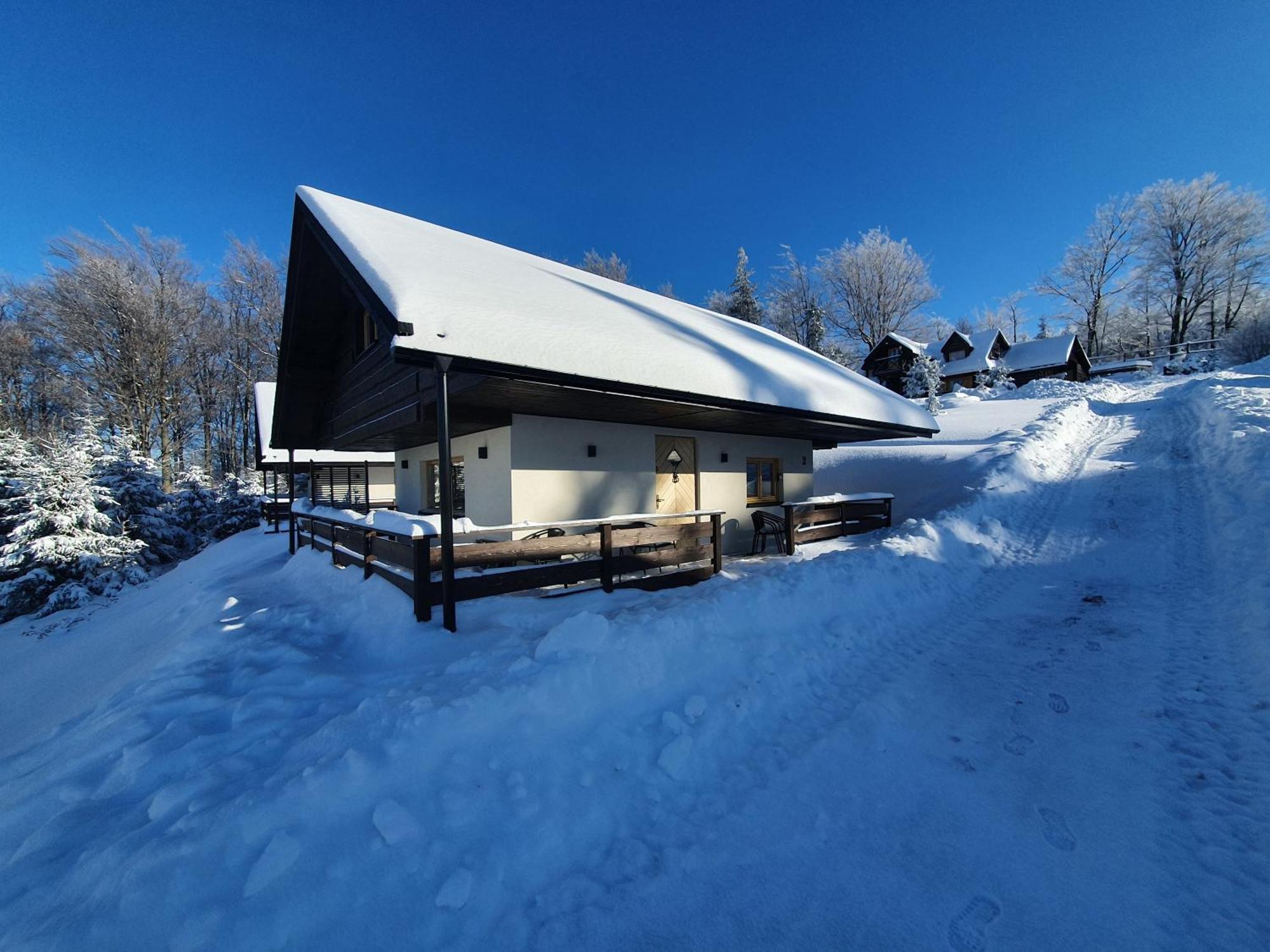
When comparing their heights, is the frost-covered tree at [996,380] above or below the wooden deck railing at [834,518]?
above

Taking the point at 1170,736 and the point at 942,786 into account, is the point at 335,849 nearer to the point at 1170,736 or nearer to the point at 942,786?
the point at 942,786

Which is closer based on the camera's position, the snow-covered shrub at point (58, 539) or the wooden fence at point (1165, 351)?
the snow-covered shrub at point (58, 539)

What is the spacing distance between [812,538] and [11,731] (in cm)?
1173

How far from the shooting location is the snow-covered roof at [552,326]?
4680 mm

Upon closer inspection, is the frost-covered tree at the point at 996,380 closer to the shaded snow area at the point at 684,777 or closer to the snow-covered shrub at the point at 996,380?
the snow-covered shrub at the point at 996,380

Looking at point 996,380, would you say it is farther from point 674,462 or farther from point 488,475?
point 488,475

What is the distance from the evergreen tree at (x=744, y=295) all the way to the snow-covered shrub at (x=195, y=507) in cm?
2949

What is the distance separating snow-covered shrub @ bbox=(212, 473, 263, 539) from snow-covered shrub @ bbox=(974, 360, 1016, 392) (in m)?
40.5

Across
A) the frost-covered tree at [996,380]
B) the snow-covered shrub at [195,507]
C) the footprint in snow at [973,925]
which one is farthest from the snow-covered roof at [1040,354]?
the snow-covered shrub at [195,507]

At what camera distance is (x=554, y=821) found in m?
2.54

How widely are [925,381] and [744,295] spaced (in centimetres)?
1224

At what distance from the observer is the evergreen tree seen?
31625 mm

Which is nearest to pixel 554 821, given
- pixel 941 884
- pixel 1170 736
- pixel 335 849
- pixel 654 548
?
pixel 335 849

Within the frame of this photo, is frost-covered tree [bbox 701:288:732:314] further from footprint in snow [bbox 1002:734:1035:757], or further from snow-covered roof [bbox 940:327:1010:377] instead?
footprint in snow [bbox 1002:734:1035:757]
